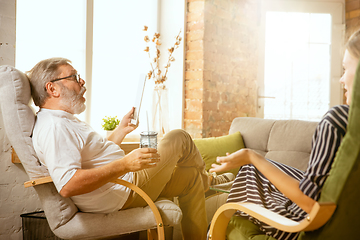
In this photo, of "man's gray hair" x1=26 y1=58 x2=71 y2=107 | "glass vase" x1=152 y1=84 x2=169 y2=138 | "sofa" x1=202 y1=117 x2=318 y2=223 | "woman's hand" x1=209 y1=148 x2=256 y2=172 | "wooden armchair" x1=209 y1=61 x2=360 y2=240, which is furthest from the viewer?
"glass vase" x1=152 y1=84 x2=169 y2=138

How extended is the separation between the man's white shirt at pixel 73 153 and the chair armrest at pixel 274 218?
568 mm

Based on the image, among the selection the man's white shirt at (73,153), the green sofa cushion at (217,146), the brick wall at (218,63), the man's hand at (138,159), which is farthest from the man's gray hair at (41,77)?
the brick wall at (218,63)

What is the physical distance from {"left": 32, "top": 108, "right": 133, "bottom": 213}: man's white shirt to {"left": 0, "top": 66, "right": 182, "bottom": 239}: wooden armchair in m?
0.05

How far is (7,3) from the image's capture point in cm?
220

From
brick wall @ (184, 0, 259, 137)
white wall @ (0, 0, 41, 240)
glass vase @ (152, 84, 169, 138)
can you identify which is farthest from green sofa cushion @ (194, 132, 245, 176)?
white wall @ (0, 0, 41, 240)

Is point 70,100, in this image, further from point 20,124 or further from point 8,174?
point 8,174

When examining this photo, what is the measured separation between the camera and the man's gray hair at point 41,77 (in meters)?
1.76

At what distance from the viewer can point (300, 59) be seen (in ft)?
13.1


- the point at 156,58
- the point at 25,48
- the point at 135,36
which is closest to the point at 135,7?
the point at 135,36

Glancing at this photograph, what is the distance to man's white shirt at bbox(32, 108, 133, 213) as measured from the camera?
1.47 meters

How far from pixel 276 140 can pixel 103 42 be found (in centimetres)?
192

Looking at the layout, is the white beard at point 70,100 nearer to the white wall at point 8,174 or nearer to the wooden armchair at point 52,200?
the wooden armchair at point 52,200

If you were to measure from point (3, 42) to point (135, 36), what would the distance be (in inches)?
59.5

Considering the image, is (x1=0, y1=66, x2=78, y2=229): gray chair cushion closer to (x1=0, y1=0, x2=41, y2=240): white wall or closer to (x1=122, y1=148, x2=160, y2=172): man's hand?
(x1=122, y1=148, x2=160, y2=172): man's hand
